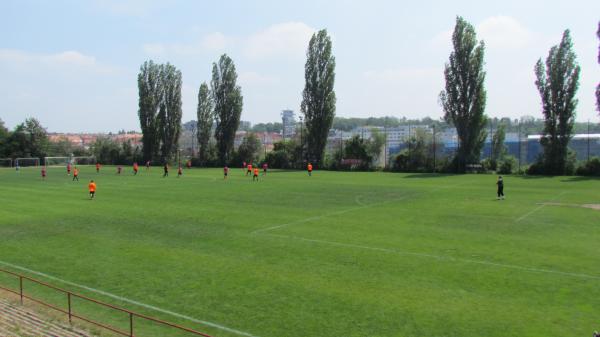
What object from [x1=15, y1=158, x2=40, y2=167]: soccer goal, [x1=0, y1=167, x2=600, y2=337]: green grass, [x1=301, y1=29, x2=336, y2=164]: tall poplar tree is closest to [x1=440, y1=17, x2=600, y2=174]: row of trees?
[x1=301, y1=29, x2=336, y2=164]: tall poplar tree

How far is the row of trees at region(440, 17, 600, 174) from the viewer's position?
53156 millimetres

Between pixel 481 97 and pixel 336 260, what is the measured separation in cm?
5084

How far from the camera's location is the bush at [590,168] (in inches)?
1962

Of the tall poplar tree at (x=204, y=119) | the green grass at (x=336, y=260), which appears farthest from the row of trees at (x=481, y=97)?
the tall poplar tree at (x=204, y=119)

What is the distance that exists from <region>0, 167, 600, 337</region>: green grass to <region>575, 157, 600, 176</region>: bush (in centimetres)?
2343

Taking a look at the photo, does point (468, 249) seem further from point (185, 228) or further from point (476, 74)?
point (476, 74)

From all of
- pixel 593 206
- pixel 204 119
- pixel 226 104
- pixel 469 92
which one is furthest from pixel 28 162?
pixel 593 206

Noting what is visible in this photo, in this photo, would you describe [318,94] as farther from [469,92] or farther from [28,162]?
[28,162]

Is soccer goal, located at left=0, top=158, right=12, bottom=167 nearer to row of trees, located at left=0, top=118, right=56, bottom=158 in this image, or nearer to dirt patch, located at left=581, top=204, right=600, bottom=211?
row of trees, located at left=0, top=118, right=56, bottom=158

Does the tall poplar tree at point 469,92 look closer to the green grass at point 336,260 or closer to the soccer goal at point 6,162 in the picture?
the green grass at point 336,260

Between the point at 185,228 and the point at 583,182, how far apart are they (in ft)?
126

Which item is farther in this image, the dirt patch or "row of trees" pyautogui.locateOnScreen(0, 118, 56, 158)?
"row of trees" pyautogui.locateOnScreen(0, 118, 56, 158)

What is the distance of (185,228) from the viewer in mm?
22344

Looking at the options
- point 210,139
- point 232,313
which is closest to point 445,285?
point 232,313
